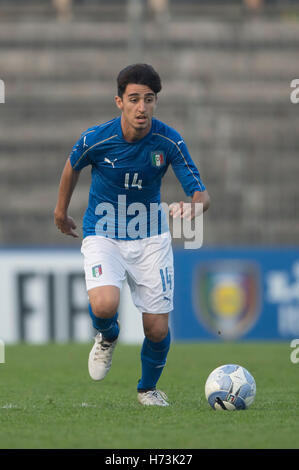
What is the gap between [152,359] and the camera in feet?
21.9

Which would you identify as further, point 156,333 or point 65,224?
point 65,224

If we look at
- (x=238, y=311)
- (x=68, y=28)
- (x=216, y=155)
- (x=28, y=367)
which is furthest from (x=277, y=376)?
(x=68, y=28)

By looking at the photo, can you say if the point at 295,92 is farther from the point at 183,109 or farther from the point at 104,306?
the point at 104,306

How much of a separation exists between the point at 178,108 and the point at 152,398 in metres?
9.64

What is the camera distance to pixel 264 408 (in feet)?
21.0

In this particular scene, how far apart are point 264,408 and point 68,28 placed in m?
14.2

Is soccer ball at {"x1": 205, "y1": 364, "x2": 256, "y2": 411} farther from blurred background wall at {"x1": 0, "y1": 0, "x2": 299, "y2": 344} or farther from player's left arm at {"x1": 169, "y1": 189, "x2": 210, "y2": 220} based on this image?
blurred background wall at {"x1": 0, "y1": 0, "x2": 299, "y2": 344}

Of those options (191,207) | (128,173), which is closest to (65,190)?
(128,173)

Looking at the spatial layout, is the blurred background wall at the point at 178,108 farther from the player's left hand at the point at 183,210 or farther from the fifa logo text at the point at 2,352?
the player's left hand at the point at 183,210

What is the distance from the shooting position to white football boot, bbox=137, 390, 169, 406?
6.58 meters

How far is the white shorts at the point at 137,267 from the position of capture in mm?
6535

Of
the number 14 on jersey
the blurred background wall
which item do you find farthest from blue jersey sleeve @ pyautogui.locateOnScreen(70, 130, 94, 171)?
the blurred background wall

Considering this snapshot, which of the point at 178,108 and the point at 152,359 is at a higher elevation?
the point at 178,108

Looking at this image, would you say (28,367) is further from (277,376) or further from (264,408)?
(264,408)
